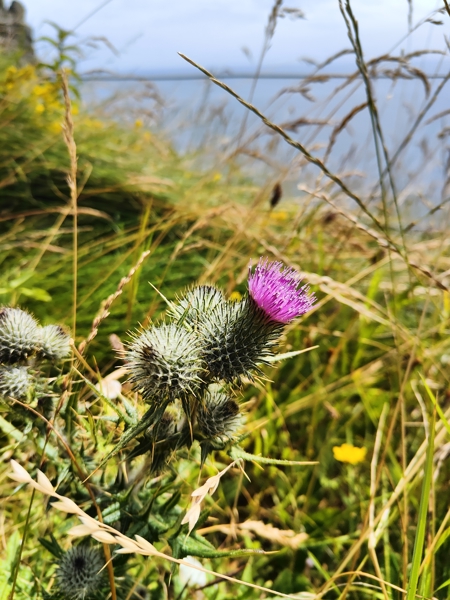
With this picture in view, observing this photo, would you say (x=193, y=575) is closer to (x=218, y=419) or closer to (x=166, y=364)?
(x=218, y=419)

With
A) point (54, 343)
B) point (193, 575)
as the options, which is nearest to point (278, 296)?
point (54, 343)

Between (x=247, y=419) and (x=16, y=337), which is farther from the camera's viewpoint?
(x=247, y=419)

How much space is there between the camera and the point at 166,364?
1.01 metres

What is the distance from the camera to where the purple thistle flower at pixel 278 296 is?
1119 mm

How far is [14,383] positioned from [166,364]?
0.38 metres

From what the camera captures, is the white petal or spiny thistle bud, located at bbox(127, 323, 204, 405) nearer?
spiny thistle bud, located at bbox(127, 323, 204, 405)

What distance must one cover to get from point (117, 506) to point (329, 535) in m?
1.25

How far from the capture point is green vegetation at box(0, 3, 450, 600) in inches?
48.3

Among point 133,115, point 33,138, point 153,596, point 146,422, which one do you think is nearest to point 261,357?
point 146,422

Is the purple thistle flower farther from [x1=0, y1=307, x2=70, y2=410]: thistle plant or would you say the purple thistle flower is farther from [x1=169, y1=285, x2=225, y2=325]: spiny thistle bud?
[x1=0, y1=307, x2=70, y2=410]: thistle plant

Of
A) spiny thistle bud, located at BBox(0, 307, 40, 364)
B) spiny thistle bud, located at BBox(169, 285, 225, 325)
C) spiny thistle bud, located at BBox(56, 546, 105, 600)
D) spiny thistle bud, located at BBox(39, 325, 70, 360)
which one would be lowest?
spiny thistle bud, located at BBox(56, 546, 105, 600)

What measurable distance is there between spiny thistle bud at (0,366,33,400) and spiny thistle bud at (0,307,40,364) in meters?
0.06

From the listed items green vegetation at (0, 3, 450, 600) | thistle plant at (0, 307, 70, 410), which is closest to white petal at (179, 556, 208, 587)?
green vegetation at (0, 3, 450, 600)

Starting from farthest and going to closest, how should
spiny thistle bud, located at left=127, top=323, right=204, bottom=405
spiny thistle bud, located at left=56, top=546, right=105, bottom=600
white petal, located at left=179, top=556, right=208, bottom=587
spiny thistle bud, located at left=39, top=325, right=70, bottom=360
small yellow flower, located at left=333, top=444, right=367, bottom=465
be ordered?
small yellow flower, located at left=333, top=444, right=367, bottom=465 < white petal, located at left=179, top=556, right=208, bottom=587 < spiny thistle bud, located at left=39, top=325, right=70, bottom=360 < spiny thistle bud, located at left=56, top=546, right=105, bottom=600 < spiny thistle bud, located at left=127, top=323, right=204, bottom=405
